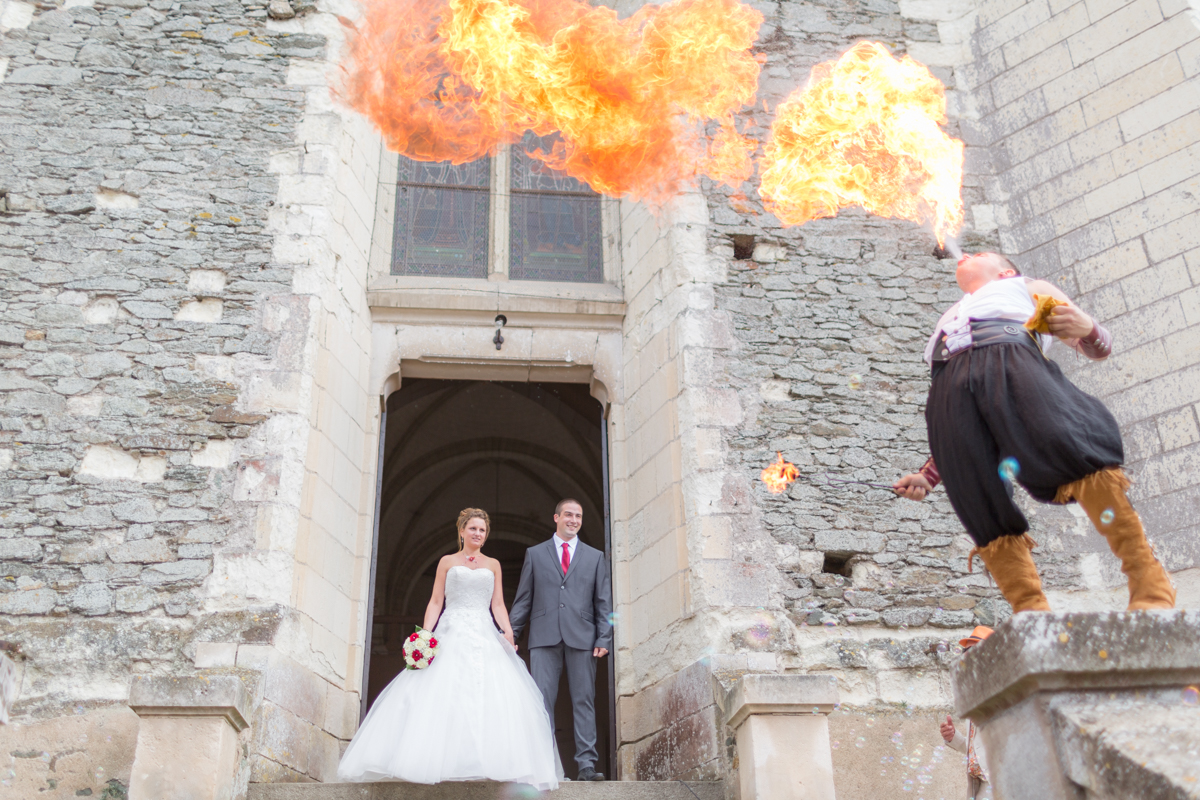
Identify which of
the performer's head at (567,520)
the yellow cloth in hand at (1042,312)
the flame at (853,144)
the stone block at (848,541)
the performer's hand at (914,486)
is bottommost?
the performer's hand at (914,486)

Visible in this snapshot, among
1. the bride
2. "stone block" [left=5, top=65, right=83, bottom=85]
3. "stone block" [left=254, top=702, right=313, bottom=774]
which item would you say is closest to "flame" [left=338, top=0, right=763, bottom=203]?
"stone block" [left=5, top=65, right=83, bottom=85]

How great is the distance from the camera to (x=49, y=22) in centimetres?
719

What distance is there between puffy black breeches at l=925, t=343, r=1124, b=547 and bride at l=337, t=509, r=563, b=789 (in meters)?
2.54

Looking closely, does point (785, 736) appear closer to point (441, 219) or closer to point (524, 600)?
point (524, 600)

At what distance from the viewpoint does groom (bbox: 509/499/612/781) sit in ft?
18.5

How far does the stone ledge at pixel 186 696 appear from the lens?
13.1 ft

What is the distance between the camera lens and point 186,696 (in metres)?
4.07

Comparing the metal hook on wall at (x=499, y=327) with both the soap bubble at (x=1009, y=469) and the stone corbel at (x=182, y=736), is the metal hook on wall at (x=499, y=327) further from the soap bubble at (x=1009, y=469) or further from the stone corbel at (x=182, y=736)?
the soap bubble at (x=1009, y=469)

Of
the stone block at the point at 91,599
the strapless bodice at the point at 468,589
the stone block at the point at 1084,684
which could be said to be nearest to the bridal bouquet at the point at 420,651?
the strapless bodice at the point at 468,589

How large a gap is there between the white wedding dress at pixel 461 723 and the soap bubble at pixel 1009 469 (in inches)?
104

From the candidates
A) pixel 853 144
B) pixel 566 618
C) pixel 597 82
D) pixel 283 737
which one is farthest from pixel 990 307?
pixel 597 82

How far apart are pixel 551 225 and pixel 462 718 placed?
15.4 ft

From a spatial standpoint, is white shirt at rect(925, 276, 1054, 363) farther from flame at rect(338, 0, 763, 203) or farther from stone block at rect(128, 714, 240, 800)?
flame at rect(338, 0, 763, 203)

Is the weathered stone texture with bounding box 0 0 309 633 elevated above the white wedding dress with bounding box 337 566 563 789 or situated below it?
above
